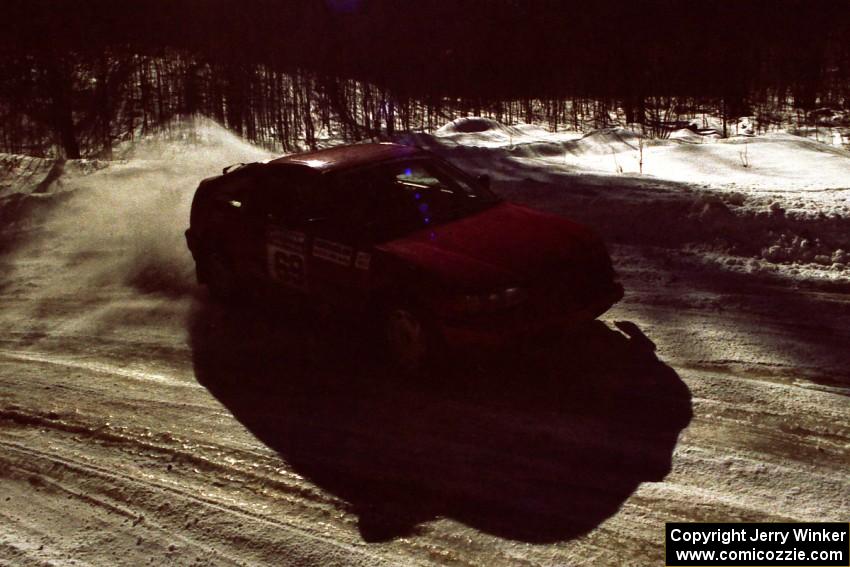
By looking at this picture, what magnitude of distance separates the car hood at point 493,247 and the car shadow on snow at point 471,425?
0.76 metres

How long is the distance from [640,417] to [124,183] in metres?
10.3

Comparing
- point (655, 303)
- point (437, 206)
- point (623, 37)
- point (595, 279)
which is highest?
point (623, 37)

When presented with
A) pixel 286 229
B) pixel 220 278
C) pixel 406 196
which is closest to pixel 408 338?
pixel 406 196

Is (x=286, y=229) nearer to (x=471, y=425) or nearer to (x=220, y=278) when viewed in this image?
(x=220, y=278)

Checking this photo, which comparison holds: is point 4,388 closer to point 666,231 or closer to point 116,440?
point 116,440

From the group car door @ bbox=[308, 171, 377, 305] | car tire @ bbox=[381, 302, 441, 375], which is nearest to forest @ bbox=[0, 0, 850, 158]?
car door @ bbox=[308, 171, 377, 305]

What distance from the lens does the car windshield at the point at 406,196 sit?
6.27 metres

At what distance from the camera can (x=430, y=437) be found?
5113mm

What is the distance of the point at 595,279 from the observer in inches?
233

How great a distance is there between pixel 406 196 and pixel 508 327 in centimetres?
167

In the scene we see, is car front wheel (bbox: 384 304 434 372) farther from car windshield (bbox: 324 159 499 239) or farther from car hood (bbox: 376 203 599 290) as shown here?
car windshield (bbox: 324 159 499 239)

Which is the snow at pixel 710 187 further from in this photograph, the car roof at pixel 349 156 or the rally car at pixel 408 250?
the car roof at pixel 349 156

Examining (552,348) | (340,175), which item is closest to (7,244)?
(340,175)

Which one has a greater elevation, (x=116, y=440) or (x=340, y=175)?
(x=340, y=175)
